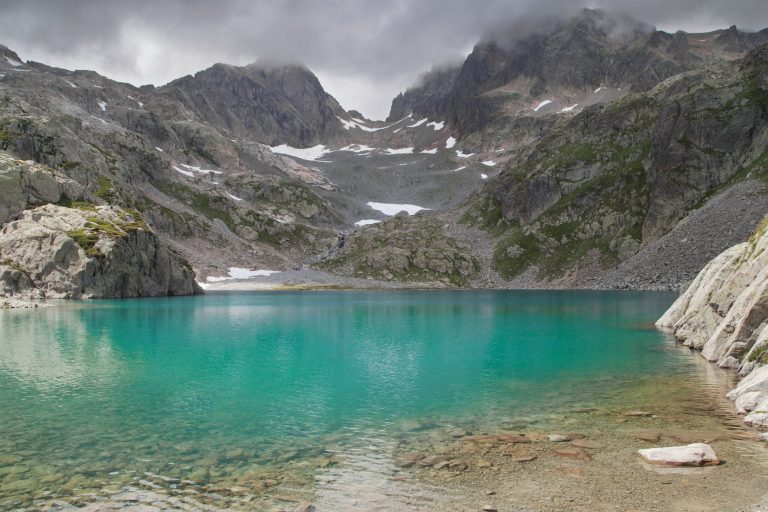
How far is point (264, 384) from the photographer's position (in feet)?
98.9

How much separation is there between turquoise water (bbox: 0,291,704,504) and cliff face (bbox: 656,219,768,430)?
99.2 inches

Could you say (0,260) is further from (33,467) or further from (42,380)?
(33,467)

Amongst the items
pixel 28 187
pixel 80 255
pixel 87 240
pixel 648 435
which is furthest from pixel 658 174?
pixel 28 187

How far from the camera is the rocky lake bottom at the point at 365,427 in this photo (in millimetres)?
13945

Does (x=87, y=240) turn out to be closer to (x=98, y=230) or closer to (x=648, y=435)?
(x=98, y=230)

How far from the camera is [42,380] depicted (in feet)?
98.1

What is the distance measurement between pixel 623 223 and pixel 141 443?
181 m

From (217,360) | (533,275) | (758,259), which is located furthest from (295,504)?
(533,275)

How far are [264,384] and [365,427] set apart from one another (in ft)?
36.5

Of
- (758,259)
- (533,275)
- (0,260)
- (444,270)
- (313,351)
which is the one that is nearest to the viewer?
(758,259)

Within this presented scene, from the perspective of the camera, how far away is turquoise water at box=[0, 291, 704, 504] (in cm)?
1833

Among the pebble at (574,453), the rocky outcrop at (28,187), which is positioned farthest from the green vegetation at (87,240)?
the pebble at (574,453)

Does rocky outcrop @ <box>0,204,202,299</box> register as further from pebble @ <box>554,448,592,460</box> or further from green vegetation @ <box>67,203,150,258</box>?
pebble @ <box>554,448,592,460</box>

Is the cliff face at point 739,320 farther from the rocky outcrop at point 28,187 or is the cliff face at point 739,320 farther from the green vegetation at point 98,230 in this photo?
the rocky outcrop at point 28,187
